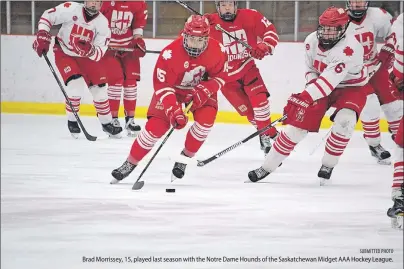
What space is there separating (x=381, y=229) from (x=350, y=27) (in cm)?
82

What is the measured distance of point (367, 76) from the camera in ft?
16.2

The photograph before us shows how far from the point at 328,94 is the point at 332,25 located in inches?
9.9

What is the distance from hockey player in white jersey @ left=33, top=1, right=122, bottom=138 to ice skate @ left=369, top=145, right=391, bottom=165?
95cm

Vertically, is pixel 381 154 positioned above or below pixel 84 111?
below

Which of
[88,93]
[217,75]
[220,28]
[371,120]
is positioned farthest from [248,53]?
[88,93]

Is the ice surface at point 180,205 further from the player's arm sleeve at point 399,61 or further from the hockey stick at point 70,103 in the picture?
the player's arm sleeve at point 399,61

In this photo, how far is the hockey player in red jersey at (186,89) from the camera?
4684 millimetres

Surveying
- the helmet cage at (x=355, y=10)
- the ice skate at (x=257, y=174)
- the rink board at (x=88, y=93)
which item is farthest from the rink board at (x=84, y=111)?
the helmet cage at (x=355, y=10)

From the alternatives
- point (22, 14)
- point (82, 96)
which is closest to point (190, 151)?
point (82, 96)

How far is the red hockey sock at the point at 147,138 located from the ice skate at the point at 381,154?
786mm

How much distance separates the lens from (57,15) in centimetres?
486

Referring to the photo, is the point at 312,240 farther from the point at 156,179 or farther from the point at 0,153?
the point at 0,153

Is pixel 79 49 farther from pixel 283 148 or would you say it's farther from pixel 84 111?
pixel 283 148

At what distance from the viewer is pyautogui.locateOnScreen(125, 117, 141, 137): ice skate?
16.2 feet
